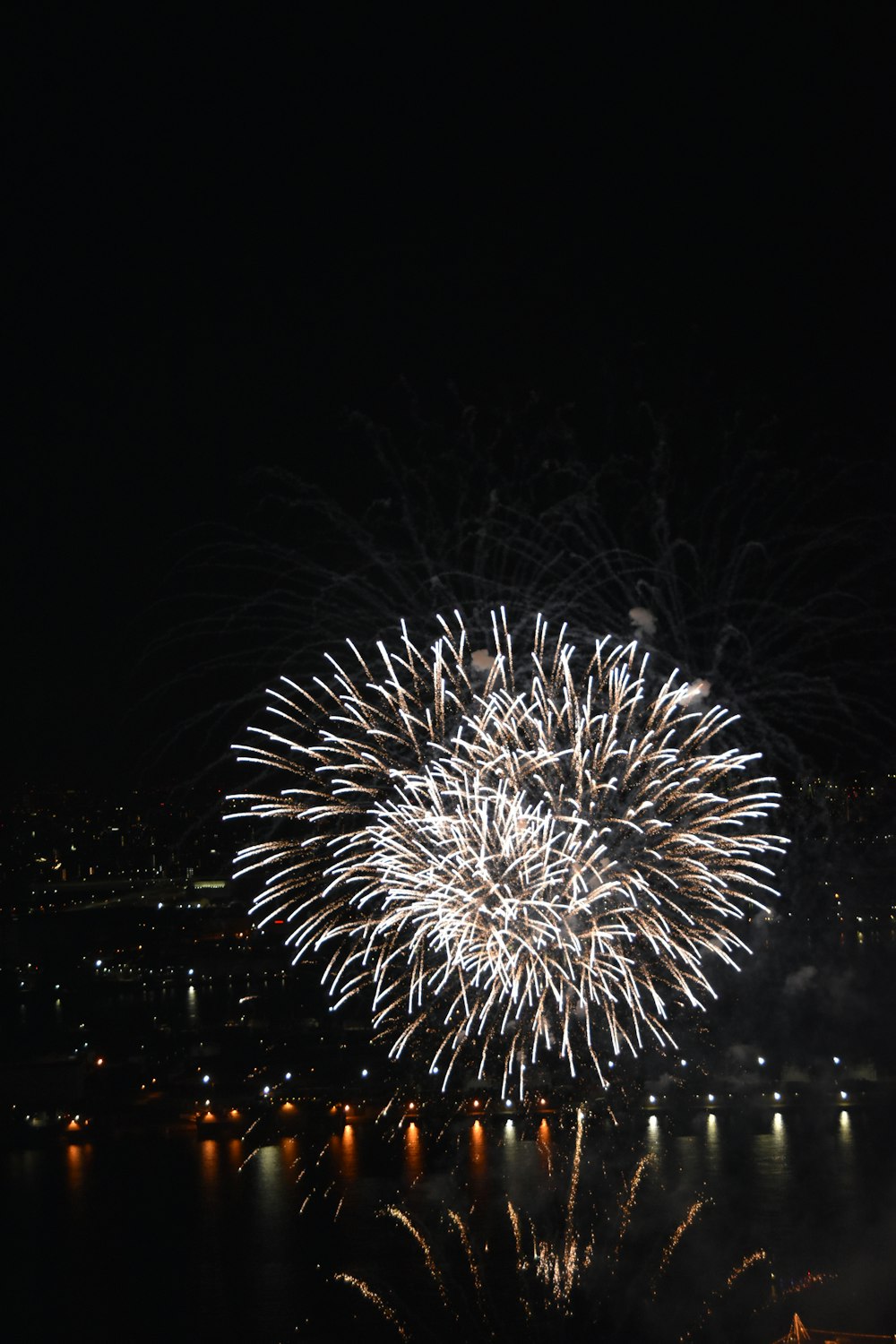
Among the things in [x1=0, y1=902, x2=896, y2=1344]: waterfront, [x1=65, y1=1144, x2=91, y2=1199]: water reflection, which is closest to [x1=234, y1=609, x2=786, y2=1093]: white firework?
[x1=0, y1=902, x2=896, y2=1344]: waterfront

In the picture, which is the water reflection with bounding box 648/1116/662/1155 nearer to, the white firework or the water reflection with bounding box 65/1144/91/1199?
the white firework

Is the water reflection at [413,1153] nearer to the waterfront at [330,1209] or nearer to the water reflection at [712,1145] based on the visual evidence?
the waterfront at [330,1209]

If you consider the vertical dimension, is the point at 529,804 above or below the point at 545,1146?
above

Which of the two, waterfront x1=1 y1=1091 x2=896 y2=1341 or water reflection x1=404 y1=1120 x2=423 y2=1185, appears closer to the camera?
waterfront x1=1 y1=1091 x2=896 y2=1341

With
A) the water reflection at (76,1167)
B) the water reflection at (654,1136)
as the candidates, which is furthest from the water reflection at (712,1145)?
the water reflection at (76,1167)

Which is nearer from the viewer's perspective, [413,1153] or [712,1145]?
[712,1145]

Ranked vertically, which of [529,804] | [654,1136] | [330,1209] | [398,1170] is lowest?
[330,1209]

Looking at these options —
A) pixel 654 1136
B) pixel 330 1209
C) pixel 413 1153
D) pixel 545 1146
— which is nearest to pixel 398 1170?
pixel 413 1153

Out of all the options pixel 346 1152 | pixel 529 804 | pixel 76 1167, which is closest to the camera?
pixel 529 804

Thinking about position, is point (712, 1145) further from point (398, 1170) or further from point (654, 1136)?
point (398, 1170)

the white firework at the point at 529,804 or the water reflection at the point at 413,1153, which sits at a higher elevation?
the white firework at the point at 529,804

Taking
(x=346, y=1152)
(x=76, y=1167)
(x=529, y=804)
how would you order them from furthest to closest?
(x=76, y=1167), (x=346, y=1152), (x=529, y=804)

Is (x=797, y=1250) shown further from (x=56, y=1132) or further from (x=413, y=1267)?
(x=56, y=1132)
